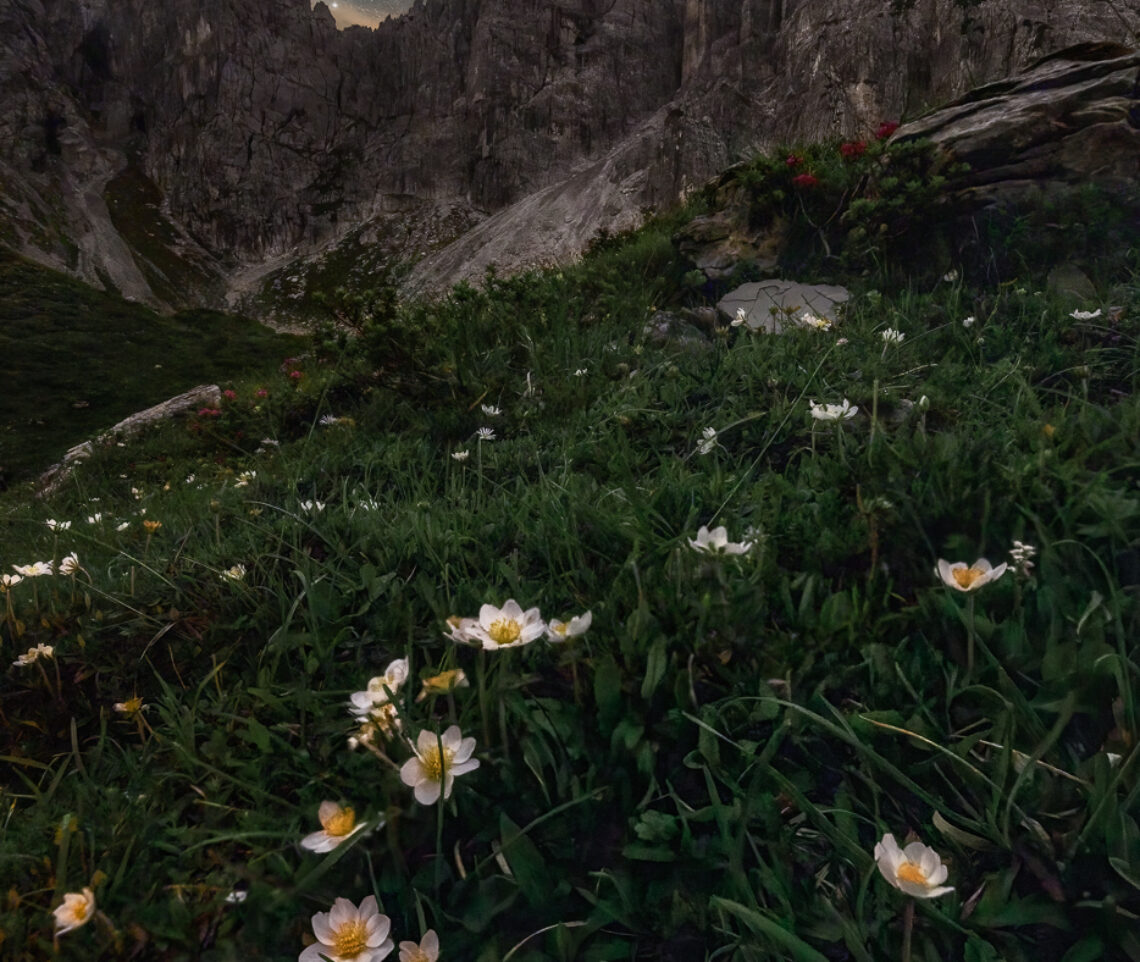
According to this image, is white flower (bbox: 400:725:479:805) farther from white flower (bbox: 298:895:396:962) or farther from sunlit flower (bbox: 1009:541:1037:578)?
sunlit flower (bbox: 1009:541:1037:578)

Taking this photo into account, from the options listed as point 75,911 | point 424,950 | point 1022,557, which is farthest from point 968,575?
point 75,911

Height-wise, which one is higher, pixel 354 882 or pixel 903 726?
pixel 354 882

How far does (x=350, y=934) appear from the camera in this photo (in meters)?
1.10

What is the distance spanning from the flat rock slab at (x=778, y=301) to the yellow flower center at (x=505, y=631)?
335 cm

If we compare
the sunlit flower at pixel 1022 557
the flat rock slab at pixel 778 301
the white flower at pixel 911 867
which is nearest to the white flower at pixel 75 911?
the white flower at pixel 911 867

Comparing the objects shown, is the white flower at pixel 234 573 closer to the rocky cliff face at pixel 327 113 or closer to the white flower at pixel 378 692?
the white flower at pixel 378 692

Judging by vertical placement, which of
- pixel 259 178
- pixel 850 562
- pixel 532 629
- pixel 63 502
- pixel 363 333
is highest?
pixel 259 178

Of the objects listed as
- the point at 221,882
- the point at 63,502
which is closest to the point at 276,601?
the point at 221,882

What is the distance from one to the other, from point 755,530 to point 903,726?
660 millimetres

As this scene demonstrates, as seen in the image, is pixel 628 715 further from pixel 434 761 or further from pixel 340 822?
pixel 340 822

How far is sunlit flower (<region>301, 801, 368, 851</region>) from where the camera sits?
117cm

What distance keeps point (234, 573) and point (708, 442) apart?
1.82 metres

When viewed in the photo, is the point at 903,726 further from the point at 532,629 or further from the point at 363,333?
the point at 363,333

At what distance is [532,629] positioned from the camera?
1411 mm
